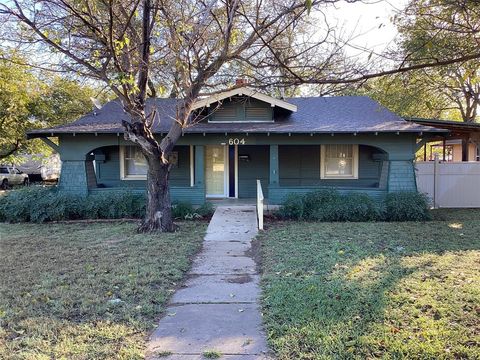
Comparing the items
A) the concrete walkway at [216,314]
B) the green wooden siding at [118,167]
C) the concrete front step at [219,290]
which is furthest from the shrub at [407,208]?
the green wooden siding at [118,167]

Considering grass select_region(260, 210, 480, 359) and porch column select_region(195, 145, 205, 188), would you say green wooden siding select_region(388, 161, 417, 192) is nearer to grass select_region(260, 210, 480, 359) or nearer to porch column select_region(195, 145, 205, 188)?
grass select_region(260, 210, 480, 359)

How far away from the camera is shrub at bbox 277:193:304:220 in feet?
38.3

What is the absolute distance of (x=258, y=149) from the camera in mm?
15148

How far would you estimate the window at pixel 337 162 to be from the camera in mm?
14562

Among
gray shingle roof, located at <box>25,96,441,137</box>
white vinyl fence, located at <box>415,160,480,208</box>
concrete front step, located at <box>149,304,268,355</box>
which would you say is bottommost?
concrete front step, located at <box>149,304,268,355</box>

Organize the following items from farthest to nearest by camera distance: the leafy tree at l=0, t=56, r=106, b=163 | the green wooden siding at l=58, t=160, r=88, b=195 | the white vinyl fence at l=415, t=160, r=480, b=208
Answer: the leafy tree at l=0, t=56, r=106, b=163, the white vinyl fence at l=415, t=160, r=480, b=208, the green wooden siding at l=58, t=160, r=88, b=195

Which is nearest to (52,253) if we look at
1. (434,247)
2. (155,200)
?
(155,200)

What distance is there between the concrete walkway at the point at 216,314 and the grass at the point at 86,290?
197mm

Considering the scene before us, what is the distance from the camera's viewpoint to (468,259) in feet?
22.1

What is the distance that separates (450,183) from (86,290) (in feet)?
44.0

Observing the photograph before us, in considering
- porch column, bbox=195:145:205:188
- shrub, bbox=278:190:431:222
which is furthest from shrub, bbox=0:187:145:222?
shrub, bbox=278:190:431:222

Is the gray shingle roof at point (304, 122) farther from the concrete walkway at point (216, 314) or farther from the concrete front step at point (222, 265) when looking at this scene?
the concrete walkway at point (216, 314)

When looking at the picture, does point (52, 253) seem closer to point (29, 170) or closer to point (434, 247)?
point (434, 247)

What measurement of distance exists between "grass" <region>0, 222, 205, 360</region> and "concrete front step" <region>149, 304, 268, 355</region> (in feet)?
0.64
